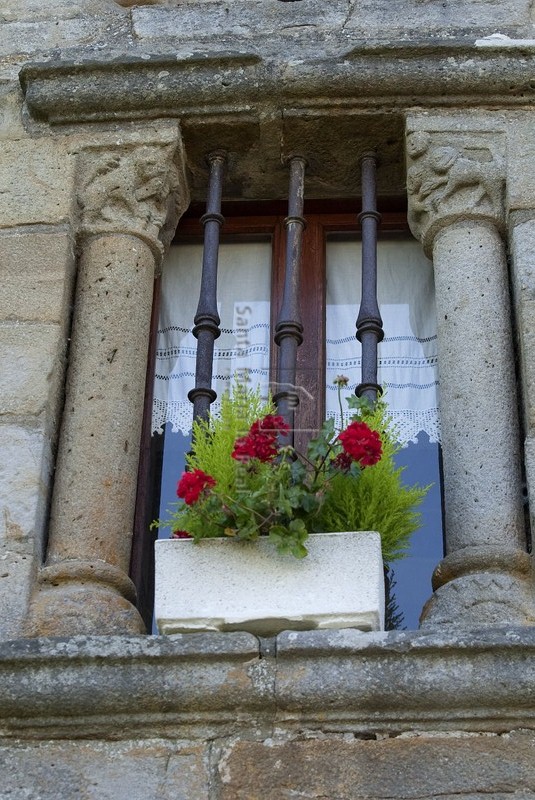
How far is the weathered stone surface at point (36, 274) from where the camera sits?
14.8 feet

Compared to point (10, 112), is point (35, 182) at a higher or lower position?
lower

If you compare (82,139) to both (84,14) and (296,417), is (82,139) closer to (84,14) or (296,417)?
(84,14)

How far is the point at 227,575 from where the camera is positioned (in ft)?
12.6

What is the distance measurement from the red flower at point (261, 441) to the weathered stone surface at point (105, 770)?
0.70 meters

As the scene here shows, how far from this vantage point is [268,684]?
141 inches

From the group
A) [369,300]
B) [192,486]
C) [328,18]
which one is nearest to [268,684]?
[192,486]

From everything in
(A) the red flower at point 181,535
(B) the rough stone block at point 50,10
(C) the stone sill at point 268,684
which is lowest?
(C) the stone sill at point 268,684

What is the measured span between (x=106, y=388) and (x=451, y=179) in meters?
1.16

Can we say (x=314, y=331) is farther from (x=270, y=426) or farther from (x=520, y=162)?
(x=270, y=426)

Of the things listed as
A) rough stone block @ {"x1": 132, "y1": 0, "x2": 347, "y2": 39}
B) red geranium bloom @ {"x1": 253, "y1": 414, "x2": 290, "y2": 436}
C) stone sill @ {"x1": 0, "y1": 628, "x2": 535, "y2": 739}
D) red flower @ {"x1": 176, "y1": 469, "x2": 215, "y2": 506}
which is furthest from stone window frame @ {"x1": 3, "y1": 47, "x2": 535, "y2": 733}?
red geranium bloom @ {"x1": 253, "y1": 414, "x2": 290, "y2": 436}

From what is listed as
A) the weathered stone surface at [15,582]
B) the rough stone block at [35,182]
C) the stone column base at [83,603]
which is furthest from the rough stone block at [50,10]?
the stone column base at [83,603]

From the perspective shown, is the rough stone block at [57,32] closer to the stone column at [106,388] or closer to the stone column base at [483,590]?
the stone column at [106,388]

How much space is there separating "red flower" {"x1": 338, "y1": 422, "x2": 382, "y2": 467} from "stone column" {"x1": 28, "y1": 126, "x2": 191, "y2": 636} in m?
0.69

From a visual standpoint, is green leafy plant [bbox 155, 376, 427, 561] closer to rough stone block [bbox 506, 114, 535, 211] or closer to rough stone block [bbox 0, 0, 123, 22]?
rough stone block [bbox 506, 114, 535, 211]
